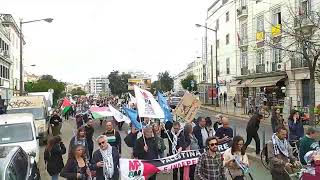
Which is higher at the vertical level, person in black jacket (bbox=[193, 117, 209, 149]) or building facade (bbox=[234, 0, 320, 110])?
building facade (bbox=[234, 0, 320, 110])

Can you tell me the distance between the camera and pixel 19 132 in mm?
14508

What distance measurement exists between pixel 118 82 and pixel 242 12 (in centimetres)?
6692

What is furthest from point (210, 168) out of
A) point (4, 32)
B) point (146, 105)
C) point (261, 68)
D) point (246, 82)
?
point (4, 32)

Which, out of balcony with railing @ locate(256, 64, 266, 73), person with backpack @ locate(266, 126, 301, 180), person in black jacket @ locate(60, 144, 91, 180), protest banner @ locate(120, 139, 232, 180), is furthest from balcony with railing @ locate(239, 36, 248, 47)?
person in black jacket @ locate(60, 144, 91, 180)

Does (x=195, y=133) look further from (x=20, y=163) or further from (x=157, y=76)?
(x=157, y=76)

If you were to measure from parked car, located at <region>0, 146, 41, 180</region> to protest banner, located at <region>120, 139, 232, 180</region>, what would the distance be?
5.09 feet

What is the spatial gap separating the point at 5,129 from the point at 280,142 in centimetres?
906

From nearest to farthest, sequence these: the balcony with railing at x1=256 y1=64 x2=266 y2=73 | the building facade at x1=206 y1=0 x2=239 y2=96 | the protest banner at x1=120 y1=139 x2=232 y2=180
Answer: the protest banner at x1=120 y1=139 x2=232 y2=180 < the balcony with railing at x1=256 y1=64 x2=266 y2=73 < the building facade at x1=206 y1=0 x2=239 y2=96

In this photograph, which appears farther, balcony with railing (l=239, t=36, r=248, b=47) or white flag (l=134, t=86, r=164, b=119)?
balcony with railing (l=239, t=36, r=248, b=47)

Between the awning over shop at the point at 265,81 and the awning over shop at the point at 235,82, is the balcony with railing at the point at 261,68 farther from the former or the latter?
the awning over shop at the point at 235,82

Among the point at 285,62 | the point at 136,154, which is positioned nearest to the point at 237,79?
the point at 285,62

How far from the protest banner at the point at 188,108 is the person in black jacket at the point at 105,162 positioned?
5.80m

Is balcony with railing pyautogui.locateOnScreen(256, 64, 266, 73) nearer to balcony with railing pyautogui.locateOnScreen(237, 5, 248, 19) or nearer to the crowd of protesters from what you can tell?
balcony with railing pyautogui.locateOnScreen(237, 5, 248, 19)

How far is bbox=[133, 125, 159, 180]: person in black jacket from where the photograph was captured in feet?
30.7
